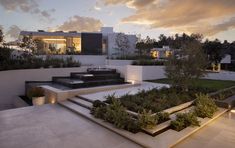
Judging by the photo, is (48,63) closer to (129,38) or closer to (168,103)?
(168,103)

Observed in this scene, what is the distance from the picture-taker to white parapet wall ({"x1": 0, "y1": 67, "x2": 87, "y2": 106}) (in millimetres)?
10172

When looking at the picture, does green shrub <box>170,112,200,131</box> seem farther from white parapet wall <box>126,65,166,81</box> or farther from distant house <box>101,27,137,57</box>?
distant house <box>101,27,137,57</box>

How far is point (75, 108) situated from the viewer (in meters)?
6.89

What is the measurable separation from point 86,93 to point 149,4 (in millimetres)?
7056

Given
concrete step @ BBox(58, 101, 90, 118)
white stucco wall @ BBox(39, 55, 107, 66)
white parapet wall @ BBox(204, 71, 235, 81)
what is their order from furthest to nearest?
white stucco wall @ BBox(39, 55, 107, 66)
white parapet wall @ BBox(204, 71, 235, 81)
concrete step @ BBox(58, 101, 90, 118)

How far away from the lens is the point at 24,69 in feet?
36.4

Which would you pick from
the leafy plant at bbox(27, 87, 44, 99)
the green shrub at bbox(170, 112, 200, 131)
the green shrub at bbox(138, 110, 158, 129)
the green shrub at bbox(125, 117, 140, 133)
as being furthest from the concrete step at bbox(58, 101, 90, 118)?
the green shrub at bbox(170, 112, 200, 131)

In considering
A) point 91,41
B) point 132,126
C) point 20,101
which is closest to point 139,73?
point 20,101

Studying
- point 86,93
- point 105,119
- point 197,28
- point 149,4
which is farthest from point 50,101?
point 197,28

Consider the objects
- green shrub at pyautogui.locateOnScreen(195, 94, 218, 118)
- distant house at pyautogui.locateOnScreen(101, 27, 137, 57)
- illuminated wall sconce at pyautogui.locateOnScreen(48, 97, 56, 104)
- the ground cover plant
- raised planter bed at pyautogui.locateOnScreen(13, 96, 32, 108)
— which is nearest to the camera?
green shrub at pyautogui.locateOnScreen(195, 94, 218, 118)

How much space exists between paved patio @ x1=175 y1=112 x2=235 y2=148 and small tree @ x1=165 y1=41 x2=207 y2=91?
302 cm

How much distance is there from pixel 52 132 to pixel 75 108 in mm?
1907

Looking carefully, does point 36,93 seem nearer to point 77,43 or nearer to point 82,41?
point 82,41

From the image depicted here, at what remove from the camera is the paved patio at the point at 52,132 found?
4.36 m
